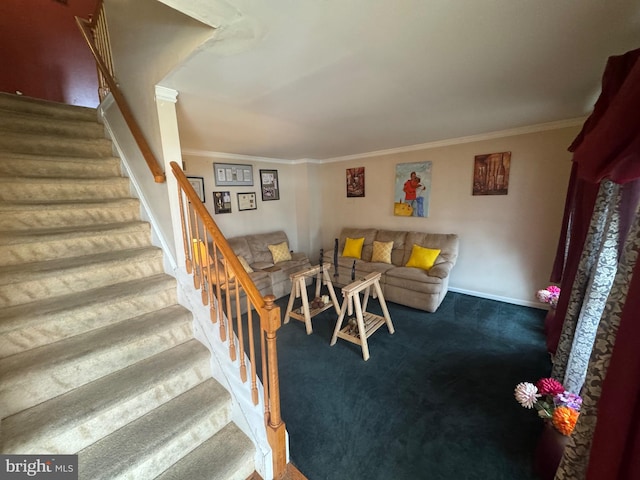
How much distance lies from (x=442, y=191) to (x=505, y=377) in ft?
8.40

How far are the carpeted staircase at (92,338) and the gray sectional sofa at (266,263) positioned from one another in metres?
1.86

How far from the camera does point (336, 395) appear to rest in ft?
6.51

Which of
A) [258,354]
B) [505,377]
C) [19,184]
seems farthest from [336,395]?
[19,184]

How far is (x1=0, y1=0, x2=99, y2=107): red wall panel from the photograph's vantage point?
9.12ft

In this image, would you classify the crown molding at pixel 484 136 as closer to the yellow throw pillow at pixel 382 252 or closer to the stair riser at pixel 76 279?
the yellow throw pillow at pixel 382 252

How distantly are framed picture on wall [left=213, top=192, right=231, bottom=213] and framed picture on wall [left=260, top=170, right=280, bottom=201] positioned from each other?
73 cm

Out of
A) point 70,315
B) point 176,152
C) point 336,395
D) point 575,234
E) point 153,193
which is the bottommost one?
point 336,395

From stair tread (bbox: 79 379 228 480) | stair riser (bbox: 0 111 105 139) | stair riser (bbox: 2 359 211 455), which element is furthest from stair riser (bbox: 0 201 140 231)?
stair tread (bbox: 79 379 228 480)

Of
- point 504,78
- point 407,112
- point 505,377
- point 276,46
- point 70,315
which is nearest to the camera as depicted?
point 276,46

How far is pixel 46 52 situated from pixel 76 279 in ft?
11.1

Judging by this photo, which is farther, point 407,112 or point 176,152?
point 407,112

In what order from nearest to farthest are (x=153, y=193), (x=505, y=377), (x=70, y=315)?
(x=70, y=315) → (x=153, y=193) → (x=505, y=377)

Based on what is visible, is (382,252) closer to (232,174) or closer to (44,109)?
(232,174)

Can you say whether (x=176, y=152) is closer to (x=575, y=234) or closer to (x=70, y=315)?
(x=70, y=315)
